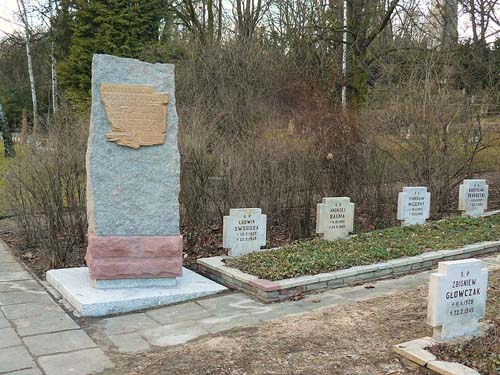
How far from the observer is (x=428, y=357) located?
374 cm

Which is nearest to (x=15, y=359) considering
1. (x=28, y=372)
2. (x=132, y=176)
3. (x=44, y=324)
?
(x=28, y=372)

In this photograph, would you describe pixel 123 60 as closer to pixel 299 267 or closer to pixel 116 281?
pixel 116 281

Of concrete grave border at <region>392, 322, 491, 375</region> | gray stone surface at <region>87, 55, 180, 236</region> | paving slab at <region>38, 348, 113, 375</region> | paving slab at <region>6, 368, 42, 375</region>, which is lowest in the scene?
paving slab at <region>38, 348, 113, 375</region>

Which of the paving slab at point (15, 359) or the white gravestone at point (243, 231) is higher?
the white gravestone at point (243, 231)

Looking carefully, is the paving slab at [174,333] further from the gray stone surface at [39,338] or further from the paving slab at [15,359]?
the paving slab at [15,359]

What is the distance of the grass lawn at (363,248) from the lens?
6.17m

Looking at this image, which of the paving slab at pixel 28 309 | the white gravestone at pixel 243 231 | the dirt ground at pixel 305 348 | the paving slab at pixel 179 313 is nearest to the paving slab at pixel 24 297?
the paving slab at pixel 28 309

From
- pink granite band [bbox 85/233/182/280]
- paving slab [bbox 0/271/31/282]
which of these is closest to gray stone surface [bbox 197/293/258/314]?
pink granite band [bbox 85/233/182/280]

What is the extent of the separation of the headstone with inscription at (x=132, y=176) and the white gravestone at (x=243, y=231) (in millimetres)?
1208

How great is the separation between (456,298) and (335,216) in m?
3.94

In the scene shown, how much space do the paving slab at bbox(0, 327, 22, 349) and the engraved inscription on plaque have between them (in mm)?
2121

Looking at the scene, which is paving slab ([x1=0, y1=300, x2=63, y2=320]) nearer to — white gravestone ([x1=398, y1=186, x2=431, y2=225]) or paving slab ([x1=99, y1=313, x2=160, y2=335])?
paving slab ([x1=99, y1=313, x2=160, y2=335])

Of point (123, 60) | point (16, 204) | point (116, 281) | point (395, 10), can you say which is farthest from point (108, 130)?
point (395, 10)

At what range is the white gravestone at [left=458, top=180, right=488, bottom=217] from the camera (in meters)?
9.82
